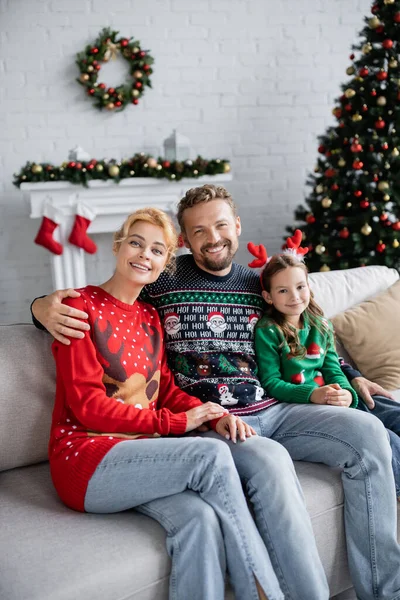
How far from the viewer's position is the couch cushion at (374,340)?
242 centimetres

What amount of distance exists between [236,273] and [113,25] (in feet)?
9.73

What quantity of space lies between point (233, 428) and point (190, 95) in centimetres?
347

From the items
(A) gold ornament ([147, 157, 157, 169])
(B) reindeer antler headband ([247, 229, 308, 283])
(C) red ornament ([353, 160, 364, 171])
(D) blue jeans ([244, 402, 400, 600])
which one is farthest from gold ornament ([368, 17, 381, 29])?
(D) blue jeans ([244, 402, 400, 600])

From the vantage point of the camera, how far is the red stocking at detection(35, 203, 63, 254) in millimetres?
3975

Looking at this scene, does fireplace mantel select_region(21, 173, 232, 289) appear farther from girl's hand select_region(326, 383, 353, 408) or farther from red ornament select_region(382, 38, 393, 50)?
girl's hand select_region(326, 383, 353, 408)

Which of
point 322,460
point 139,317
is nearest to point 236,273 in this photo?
point 139,317

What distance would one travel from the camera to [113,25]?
4402mm

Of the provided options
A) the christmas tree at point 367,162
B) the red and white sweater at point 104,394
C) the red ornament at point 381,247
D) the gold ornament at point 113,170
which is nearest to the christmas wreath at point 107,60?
the gold ornament at point 113,170

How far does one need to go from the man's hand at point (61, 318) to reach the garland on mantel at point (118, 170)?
2288 millimetres

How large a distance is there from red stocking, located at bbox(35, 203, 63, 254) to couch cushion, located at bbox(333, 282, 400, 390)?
2.13 metres

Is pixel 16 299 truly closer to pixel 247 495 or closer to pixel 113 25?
pixel 113 25

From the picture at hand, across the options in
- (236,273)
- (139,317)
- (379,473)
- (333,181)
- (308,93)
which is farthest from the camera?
(308,93)

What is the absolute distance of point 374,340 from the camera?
96.4 inches

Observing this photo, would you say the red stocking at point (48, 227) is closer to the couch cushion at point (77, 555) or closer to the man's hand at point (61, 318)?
the man's hand at point (61, 318)
